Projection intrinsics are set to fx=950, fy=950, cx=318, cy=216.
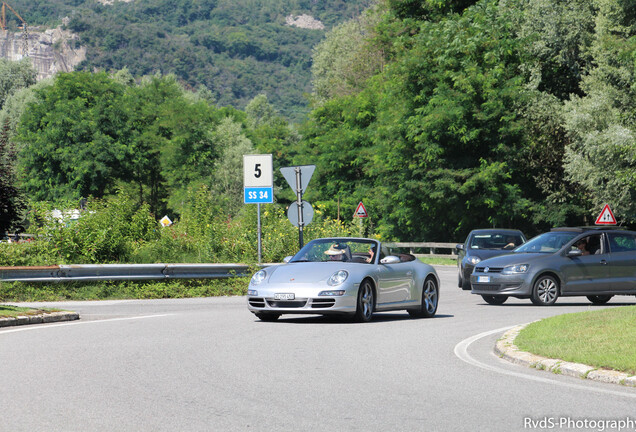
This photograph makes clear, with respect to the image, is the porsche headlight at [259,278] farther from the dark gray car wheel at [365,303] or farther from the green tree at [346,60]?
the green tree at [346,60]

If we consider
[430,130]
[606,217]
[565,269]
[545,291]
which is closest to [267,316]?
[545,291]

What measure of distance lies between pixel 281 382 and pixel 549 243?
44.3ft

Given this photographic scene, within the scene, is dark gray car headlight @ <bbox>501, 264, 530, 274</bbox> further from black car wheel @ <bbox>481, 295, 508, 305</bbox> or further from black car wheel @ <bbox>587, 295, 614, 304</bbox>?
black car wheel @ <bbox>587, 295, 614, 304</bbox>

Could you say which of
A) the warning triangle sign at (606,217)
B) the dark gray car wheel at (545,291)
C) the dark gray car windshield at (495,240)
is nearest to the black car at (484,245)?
the dark gray car windshield at (495,240)

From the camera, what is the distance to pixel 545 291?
2045 cm

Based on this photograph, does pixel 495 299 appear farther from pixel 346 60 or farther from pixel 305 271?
pixel 346 60

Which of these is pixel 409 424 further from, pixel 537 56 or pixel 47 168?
pixel 47 168

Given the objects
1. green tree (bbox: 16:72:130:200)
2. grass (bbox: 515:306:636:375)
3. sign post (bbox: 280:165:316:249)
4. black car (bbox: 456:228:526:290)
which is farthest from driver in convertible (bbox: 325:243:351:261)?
green tree (bbox: 16:72:130:200)

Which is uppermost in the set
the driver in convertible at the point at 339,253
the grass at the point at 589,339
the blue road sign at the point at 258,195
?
the blue road sign at the point at 258,195

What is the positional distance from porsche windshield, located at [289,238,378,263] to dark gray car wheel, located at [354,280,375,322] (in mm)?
667

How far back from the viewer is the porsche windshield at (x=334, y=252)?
16266 millimetres

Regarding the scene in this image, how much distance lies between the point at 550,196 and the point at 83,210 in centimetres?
3074

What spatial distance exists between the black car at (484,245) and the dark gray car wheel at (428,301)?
8.58m

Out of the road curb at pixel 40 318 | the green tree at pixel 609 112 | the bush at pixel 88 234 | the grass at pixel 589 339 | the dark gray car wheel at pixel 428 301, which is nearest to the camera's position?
the grass at pixel 589 339
